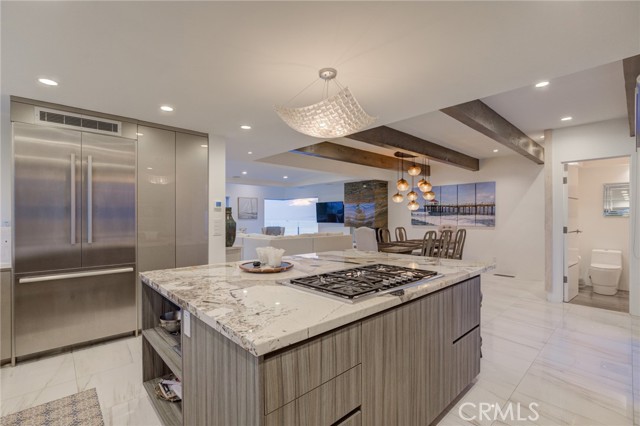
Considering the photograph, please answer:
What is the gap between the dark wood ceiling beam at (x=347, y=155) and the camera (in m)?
4.84

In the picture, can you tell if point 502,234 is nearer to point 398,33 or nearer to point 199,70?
point 398,33

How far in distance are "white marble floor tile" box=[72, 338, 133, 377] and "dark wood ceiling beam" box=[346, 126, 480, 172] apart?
3.39 m

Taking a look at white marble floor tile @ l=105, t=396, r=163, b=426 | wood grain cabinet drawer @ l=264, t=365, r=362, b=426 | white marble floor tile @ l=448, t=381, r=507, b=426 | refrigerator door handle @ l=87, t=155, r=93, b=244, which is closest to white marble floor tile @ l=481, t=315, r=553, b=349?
white marble floor tile @ l=448, t=381, r=507, b=426

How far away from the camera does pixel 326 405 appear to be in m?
1.13

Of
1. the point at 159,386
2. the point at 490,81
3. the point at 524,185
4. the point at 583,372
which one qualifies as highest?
the point at 490,81

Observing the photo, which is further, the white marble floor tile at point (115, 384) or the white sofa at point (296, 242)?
the white sofa at point (296, 242)

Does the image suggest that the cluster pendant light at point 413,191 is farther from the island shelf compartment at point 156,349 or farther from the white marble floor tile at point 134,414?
the white marble floor tile at point 134,414

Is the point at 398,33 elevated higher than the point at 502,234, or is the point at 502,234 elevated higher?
the point at 398,33

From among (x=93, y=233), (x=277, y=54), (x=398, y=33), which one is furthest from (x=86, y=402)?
(x=398, y=33)

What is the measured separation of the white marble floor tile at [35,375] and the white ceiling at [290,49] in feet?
7.56

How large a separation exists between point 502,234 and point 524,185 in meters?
1.10

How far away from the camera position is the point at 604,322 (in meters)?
3.47

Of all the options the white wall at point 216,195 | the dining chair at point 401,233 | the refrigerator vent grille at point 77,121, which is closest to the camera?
the refrigerator vent grille at point 77,121

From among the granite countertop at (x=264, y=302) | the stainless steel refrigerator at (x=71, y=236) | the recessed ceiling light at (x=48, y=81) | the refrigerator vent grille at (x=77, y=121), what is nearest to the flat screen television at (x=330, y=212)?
the stainless steel refrigerator at (x=71, y=236)
